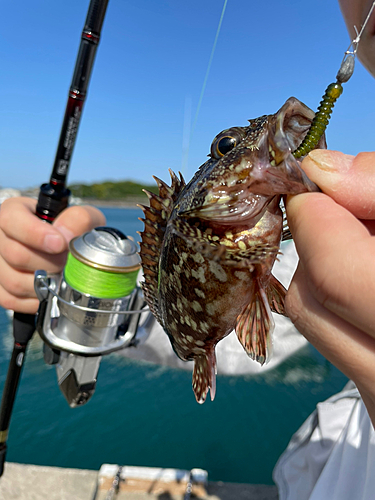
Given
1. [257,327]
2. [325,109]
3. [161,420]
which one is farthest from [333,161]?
[161,420]

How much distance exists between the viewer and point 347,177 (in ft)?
3.83

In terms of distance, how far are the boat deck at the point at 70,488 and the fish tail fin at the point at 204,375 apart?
12.0 ft

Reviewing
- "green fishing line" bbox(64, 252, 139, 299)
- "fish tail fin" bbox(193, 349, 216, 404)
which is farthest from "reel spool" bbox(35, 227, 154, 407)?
"fish tail fin" bbox(193, 349, 216, 404)

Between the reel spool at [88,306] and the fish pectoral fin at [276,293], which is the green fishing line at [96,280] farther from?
the fish pectoral fin at [276,293]

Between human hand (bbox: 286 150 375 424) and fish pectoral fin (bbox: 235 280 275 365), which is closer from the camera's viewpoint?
human hand (bbox: 286 150 375 424)

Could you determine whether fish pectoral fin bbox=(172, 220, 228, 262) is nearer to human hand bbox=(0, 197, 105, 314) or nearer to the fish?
the fish

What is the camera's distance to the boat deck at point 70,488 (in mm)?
4402

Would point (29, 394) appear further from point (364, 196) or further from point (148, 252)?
point (364, 196)

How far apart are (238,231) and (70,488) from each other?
16.2 feet

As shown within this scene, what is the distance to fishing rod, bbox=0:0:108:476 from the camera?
3.38m

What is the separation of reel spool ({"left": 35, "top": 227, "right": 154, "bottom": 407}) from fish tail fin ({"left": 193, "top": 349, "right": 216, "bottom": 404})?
1.30 metres

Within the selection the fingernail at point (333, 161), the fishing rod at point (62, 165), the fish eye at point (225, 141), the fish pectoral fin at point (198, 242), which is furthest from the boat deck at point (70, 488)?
the fingernail at point (333, 161)

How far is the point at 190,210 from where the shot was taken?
1.48 m

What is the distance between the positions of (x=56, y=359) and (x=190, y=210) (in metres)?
2.72
